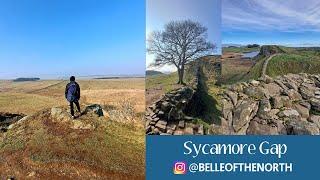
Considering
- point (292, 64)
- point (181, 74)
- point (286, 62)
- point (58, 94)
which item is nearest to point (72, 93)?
point (181, 74)

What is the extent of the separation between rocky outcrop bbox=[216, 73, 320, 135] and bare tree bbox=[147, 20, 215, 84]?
3.66 ft

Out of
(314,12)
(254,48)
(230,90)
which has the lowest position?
(230,90)

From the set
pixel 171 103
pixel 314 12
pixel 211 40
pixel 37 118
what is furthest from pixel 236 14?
pixel 37 118

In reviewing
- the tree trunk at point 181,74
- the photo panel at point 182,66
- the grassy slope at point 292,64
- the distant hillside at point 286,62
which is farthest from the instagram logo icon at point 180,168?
the grassy slope at point 292,64

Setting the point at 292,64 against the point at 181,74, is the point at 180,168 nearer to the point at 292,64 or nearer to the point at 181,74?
the point at 181,74

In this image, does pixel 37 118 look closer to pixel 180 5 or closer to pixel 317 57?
pixel 180 5

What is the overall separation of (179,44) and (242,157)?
9.40 feet

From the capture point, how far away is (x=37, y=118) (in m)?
16.5

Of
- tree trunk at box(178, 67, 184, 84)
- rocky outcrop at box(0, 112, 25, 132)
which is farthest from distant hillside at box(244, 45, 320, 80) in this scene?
rocky outcrop at box(0, 112, 25, 132)

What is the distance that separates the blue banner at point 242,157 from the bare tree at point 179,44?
1.54 meters

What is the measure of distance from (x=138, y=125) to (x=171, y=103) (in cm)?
368

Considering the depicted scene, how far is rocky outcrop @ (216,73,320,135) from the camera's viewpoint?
1216cm

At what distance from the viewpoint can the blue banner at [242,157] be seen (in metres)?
11.9

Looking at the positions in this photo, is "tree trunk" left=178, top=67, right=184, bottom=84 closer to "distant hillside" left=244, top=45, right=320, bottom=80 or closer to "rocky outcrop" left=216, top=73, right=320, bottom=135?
"rocky outcrop" left=216, top=73, right=320, bottom=135
